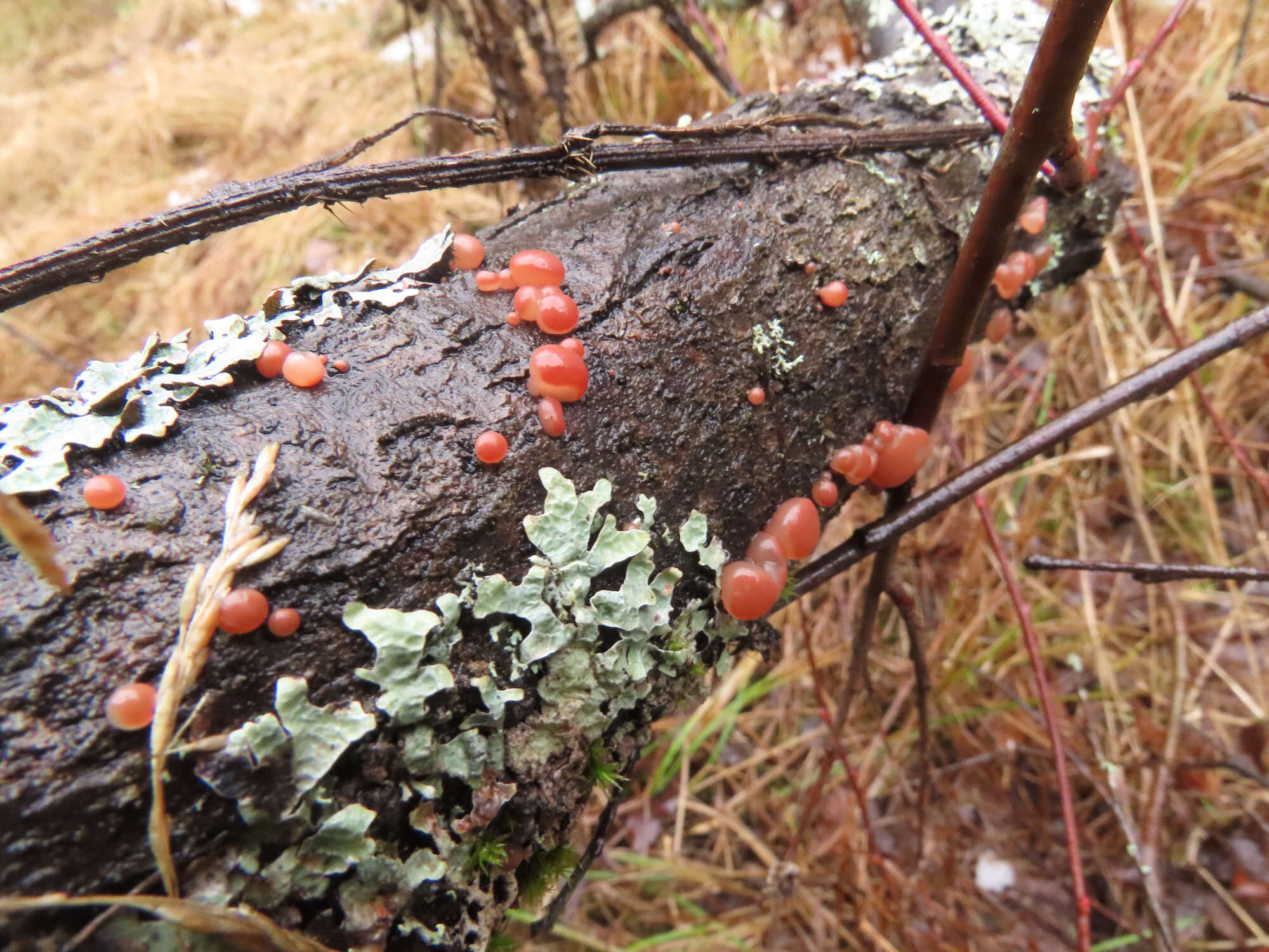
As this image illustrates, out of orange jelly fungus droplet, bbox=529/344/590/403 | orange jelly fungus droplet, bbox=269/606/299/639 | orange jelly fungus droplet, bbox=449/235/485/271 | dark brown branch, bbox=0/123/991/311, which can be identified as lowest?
orange jelly fungus droplet, bbox=269/606/299/639

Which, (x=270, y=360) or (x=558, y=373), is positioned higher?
(x=270, y=360)

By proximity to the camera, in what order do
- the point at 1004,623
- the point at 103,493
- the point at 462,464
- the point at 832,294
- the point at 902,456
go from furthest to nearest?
the point at 1004,623
the point at 902,456
the point at 832,294
the point at 462,464
the point at 103,493

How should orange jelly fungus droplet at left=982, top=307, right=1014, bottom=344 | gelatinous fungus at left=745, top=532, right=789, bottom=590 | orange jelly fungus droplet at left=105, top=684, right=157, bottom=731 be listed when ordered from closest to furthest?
orange jelly fungus droplet at left=105, top=684, right=157, bottom=731, gelatinous fungus at left=745, top=532, right=789, bottom=590, orange jelly fungus droplet at left=982, top=307, right=1014, bottom=344

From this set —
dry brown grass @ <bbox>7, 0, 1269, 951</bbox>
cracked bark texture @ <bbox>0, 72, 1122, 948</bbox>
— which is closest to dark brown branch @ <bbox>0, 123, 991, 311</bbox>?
cracked bark texture @ <bbox>0, 72, 1122, 948</bbox>

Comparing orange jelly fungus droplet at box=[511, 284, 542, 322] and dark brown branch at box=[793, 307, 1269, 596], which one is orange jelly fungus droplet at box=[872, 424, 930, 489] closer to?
dark brown branch at box=[793, 307, 1269, 596]

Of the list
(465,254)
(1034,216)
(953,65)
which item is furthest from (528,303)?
(1034,216)

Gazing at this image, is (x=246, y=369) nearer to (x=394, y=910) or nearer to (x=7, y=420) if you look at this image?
(x=7, y=420)

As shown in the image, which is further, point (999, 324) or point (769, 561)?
point (999, 324)

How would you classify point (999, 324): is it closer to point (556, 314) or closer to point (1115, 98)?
point (1115, 98)
